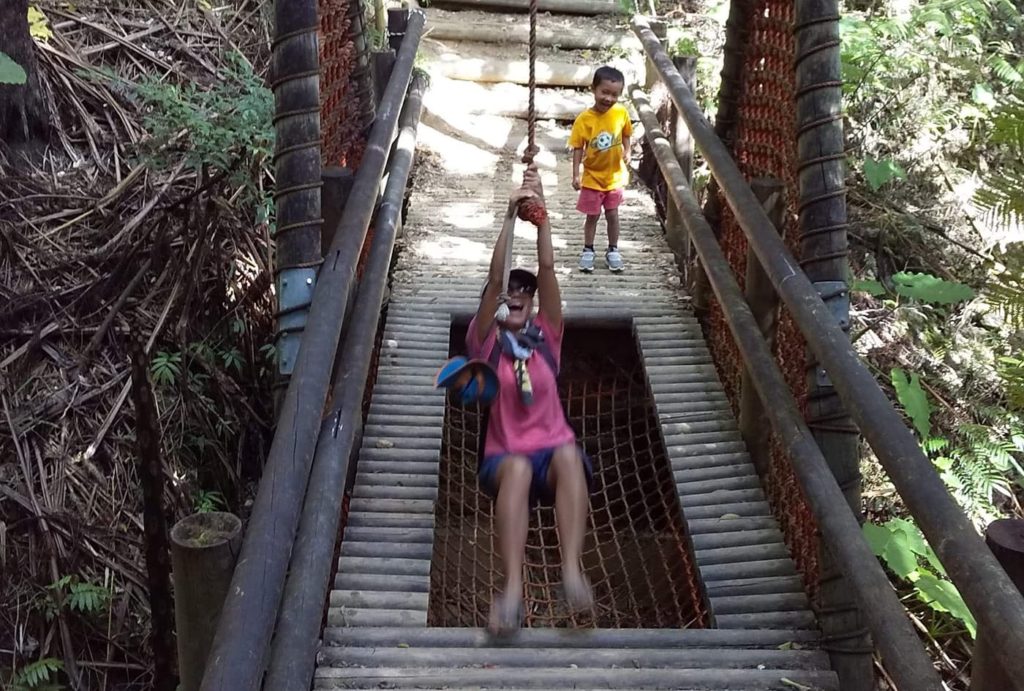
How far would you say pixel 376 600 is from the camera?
8.80 ft

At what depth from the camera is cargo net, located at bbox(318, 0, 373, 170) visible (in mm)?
3322

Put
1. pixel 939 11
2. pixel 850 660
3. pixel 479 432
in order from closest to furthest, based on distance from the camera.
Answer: pixel 850 660 < pixel 479 432 < pixel 939 11

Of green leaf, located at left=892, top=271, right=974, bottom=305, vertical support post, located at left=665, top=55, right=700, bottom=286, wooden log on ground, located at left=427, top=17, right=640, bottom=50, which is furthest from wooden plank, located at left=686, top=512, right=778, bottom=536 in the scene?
wooden log on ground, located at left=427, top=17, right=640, bottom=50

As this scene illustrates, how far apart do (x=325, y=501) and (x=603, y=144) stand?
2.90 m

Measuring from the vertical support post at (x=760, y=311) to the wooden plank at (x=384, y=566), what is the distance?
1.25 meters

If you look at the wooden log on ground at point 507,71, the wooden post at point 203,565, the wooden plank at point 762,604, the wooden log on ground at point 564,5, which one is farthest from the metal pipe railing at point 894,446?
the wooden log on ground at point 564,5

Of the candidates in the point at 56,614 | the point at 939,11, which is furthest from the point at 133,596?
the point at 939,11

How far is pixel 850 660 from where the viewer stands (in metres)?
2.47

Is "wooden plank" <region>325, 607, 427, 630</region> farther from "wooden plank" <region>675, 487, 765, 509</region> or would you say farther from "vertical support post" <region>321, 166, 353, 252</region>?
"vertical support post" <region>321, 166, 353, 252</region>

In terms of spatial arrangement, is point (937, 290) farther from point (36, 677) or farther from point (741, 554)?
point (36, 677)

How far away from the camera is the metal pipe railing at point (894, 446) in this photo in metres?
1.64

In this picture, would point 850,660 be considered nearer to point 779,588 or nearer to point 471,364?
point 779,588

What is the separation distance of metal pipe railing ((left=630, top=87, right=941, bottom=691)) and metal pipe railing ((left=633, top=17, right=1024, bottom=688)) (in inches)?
2.3

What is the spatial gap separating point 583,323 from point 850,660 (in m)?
2.06
